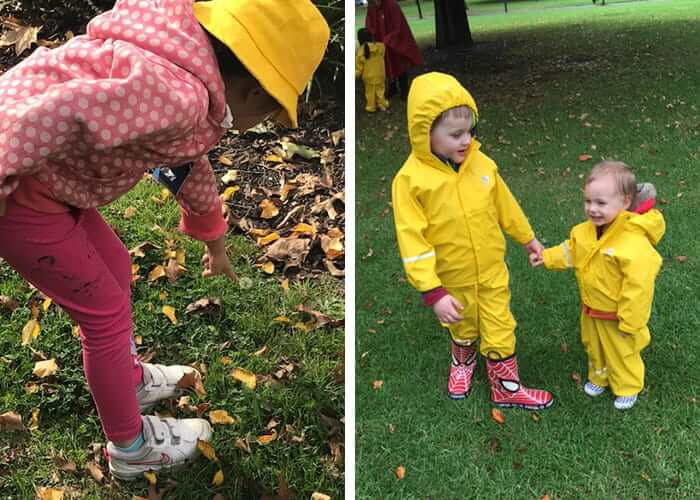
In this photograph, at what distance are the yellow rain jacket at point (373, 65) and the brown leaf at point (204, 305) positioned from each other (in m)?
5.66

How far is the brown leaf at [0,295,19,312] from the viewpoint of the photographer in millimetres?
3084

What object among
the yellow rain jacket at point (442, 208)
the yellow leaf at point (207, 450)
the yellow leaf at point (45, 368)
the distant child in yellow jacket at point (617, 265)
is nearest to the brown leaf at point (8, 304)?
the yellow leaf at point (45, 368)

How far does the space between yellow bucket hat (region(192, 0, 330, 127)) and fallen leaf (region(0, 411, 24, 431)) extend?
5.12 feet

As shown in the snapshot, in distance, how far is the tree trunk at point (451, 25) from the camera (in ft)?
39.5

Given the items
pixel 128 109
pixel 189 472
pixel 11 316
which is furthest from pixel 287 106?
pixel 11 316

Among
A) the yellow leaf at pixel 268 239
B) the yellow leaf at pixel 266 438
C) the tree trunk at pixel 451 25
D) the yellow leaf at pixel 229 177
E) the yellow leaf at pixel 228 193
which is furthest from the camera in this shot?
the tree trunk at pixel 451 25

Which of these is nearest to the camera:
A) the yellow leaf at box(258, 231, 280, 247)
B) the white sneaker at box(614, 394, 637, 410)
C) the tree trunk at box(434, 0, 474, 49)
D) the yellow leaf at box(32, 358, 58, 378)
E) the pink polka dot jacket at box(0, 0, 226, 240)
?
the pink polka dot jacket at box(0, 0, 226, 240)

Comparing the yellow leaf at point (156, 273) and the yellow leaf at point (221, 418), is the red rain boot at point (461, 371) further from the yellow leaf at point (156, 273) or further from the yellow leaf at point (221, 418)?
the yellow leaf at point (156, 273)

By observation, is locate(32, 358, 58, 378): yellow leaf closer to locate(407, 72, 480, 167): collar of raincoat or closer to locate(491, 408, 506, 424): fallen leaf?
locate(407, 72, 480, 167): collar of raincoat

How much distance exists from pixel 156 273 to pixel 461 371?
1.44m

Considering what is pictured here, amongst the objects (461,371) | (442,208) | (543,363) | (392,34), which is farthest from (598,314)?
(392,34)

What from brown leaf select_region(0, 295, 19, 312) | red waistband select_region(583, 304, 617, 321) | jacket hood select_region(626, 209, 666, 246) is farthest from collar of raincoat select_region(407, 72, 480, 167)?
brown leaf select_region(0, 295, 19, 312)

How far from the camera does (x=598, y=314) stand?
2820mm

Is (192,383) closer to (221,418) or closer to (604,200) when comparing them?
(221,418)
